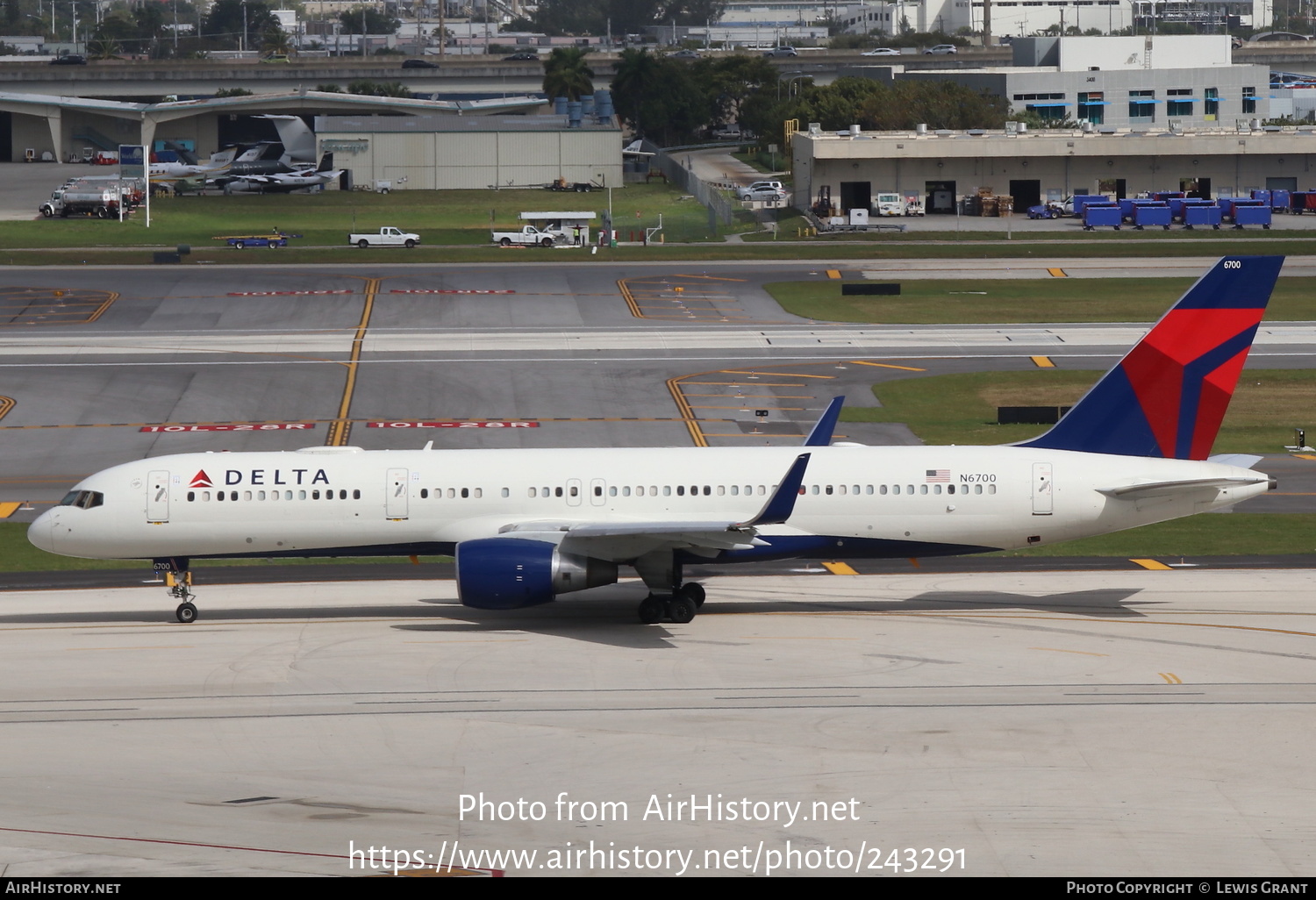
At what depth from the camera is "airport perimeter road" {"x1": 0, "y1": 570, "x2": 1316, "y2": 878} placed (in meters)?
22.1

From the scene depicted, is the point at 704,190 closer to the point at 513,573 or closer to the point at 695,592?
the point at 695,592

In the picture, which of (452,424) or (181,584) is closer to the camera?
(181,584)

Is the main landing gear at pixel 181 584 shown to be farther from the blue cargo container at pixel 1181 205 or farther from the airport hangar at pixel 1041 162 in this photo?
the blue cargo container at pixel 1181 205

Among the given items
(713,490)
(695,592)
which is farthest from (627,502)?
(695,592)

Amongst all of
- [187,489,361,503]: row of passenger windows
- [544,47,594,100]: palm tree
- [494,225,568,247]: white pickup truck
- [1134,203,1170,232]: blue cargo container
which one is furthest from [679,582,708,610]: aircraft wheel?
[544,47,594,100]: palm tree

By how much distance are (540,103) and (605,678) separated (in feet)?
534

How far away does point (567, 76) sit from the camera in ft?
609

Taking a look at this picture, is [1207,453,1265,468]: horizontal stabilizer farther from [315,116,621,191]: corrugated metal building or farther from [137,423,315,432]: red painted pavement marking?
[315,116,621,191]: corrugated metal building

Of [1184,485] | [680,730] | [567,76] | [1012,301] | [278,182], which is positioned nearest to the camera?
[680,730]

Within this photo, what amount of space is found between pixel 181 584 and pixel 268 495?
10.7ft

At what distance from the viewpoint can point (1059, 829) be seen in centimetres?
2245

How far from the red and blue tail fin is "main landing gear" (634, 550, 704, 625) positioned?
10.3 meters

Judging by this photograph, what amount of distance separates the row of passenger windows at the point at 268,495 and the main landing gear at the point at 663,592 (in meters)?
7.24
